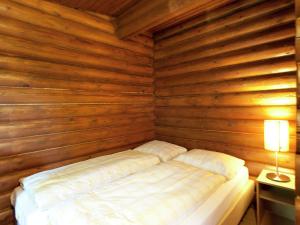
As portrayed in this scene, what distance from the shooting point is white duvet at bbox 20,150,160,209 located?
155cm

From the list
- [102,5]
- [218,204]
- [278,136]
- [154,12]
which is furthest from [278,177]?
[102,5]

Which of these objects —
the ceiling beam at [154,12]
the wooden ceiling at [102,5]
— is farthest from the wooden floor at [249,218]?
the wooden ceiling at [102,5]

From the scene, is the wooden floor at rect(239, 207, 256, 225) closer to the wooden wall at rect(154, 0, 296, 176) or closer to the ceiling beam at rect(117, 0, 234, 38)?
the wooden wall at rect(154, 0, 296, 176)

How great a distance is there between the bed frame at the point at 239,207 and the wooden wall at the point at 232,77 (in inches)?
9.5

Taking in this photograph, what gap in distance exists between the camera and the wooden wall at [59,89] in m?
1.90

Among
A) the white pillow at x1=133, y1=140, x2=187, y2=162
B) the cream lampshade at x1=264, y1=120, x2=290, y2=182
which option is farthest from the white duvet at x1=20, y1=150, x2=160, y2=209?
the cream lampshade at x1=264, y1=120, x2=290, y2=182

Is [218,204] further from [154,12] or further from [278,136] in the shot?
[154,12]

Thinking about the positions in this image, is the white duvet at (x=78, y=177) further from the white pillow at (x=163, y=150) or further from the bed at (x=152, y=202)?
the white pillow at (x=163, y=150)

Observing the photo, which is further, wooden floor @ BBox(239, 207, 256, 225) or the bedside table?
wooden floor @ BBox(239, 207, 256, 225)

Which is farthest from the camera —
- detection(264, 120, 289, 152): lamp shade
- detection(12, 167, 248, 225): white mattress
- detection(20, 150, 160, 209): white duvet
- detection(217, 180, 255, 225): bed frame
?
detection(264, 120, 289, 152): lamp shade

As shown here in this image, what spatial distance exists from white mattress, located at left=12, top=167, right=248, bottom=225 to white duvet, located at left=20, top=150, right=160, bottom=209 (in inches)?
2.6

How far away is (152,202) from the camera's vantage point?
1.44 meters

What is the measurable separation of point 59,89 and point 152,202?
1.66 meters

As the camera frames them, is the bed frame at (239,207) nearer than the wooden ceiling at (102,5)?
Yes
